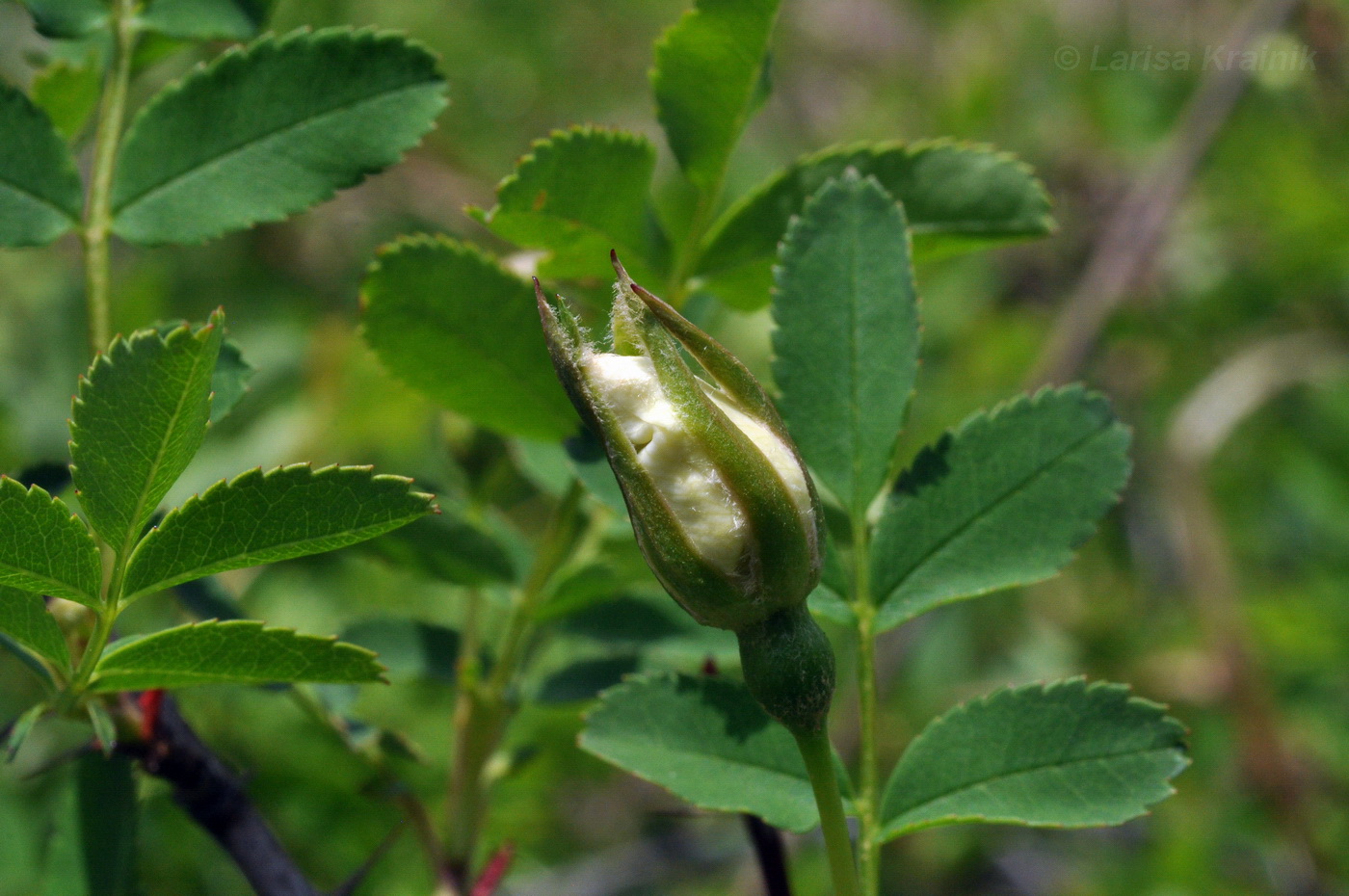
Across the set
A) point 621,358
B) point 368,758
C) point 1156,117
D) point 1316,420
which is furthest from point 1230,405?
point 621,358

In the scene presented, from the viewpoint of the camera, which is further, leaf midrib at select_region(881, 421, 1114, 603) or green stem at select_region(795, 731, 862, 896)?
leaf midrib at select_region(881, 421, 1114, 603)

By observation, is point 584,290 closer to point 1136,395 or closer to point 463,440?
point 463,440

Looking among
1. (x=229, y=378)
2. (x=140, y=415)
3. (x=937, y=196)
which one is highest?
(x=937, y=196)

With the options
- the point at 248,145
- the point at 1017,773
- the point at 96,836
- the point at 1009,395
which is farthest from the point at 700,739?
the point at 1009,395

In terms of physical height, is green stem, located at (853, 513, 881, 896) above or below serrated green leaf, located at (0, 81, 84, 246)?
below

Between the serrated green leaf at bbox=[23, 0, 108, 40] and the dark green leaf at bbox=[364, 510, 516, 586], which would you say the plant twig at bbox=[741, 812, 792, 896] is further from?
the serrated green leaf at bbox=[23, 0, 108, 40]

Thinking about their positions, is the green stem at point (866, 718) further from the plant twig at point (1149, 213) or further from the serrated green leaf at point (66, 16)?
the plant twig at point (1149, 213)

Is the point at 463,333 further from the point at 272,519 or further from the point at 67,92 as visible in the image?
the point at 67,92

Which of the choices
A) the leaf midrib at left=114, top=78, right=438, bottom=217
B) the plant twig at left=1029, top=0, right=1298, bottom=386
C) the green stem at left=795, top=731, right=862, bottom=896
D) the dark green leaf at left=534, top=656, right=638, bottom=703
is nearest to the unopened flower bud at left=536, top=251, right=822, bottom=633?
the green stem at left=795, top=731, right=862, bottom=896
